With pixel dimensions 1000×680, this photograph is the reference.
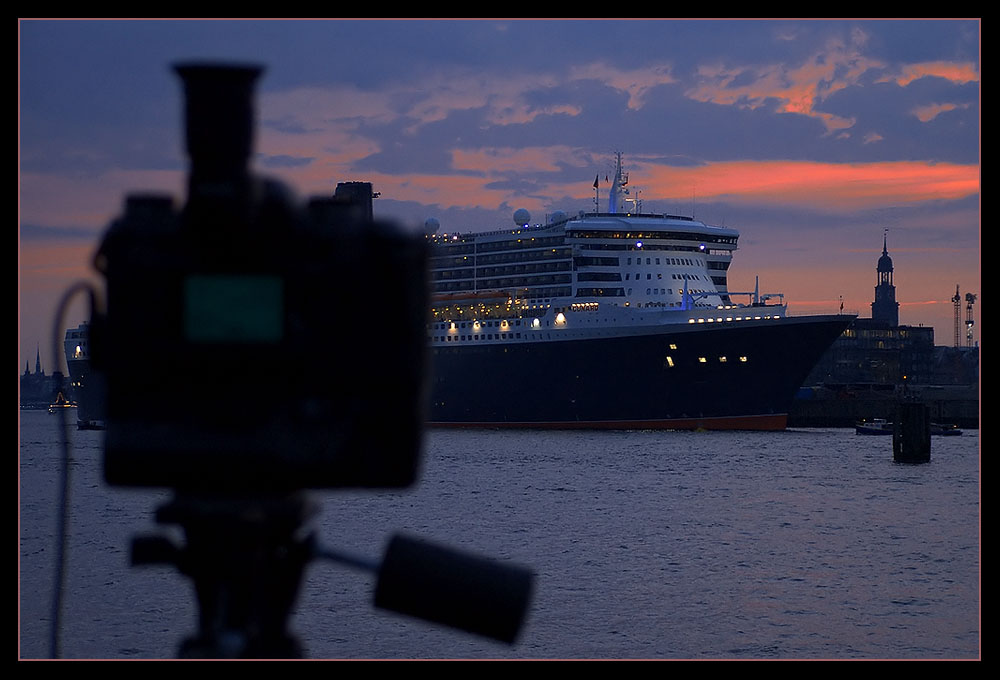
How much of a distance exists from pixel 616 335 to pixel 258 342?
60655mm

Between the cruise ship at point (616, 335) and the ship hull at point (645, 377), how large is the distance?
6cm

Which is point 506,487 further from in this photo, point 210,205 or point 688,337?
point 210,205

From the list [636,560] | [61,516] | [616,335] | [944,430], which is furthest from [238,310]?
[944,430]

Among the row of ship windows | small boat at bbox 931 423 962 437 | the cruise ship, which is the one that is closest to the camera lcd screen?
the cruise ship

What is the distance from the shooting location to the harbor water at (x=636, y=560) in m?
21.4

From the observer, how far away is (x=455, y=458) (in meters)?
59.4

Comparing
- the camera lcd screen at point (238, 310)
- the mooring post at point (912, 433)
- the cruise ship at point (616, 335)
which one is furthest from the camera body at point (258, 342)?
the cruise ship at point (616, 335)

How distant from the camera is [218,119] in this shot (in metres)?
1.56

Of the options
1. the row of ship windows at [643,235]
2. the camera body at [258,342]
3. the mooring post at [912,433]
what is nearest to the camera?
the camera body at [258,342]

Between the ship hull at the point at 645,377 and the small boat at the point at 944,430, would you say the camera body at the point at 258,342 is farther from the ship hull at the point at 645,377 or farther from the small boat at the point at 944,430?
the small boat at the point at 944,430

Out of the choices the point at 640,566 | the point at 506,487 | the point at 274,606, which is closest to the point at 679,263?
the point at 506,487

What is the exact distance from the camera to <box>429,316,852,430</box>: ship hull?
6069cm

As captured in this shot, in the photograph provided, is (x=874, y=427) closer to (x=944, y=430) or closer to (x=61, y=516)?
(x=944, y=430)

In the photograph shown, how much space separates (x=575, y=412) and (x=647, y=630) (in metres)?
41.7
